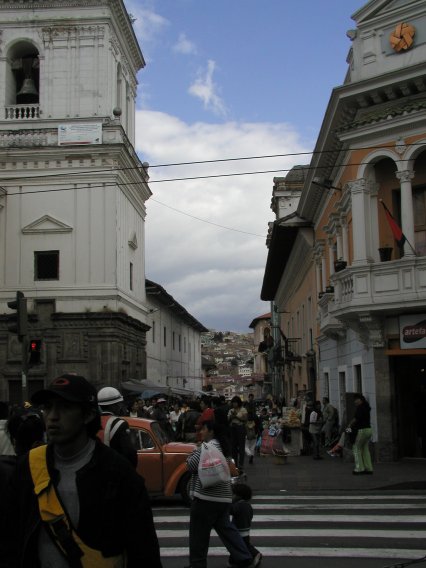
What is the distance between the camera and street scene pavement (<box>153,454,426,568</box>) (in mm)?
8556

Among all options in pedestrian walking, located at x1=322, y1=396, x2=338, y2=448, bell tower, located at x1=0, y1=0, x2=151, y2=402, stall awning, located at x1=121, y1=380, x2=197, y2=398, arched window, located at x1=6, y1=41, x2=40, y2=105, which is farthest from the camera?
arched window, located at x1=6, y1=41, x2=40, y2=105

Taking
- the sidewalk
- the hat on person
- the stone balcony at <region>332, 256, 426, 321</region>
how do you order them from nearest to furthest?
1. the hat on person
2. the sidewalk
3. the stone balcony at <region>332, 256, 426, 321</region>

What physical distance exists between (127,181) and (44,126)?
14.4 feet

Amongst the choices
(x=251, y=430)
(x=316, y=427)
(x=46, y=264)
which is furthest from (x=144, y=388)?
(x=316, y=427)

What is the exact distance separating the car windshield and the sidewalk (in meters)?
2.42

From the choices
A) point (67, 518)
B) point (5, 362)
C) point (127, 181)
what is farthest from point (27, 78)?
point (67, 518)

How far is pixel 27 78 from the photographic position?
111ft

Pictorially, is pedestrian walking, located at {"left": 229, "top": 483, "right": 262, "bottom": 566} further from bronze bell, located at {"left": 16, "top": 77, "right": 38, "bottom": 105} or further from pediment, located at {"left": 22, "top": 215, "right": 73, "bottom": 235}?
bronze bell, located at {"left": 16, "top": 77, "right": 38, "bottom": 105}

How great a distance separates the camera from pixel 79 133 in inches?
1275

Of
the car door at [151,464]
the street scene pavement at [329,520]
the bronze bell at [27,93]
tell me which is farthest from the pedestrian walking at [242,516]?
the bronze bell at [27,93]

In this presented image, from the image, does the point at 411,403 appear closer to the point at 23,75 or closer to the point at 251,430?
the point at 251,430

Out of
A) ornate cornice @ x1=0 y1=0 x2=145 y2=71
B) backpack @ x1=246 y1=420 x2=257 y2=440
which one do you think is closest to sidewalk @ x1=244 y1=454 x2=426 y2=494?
backpack @ x1=246 y1=420 x2=257 y2=440

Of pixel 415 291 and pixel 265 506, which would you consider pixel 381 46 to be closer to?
pixel 415 291

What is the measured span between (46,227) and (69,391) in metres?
30.4
